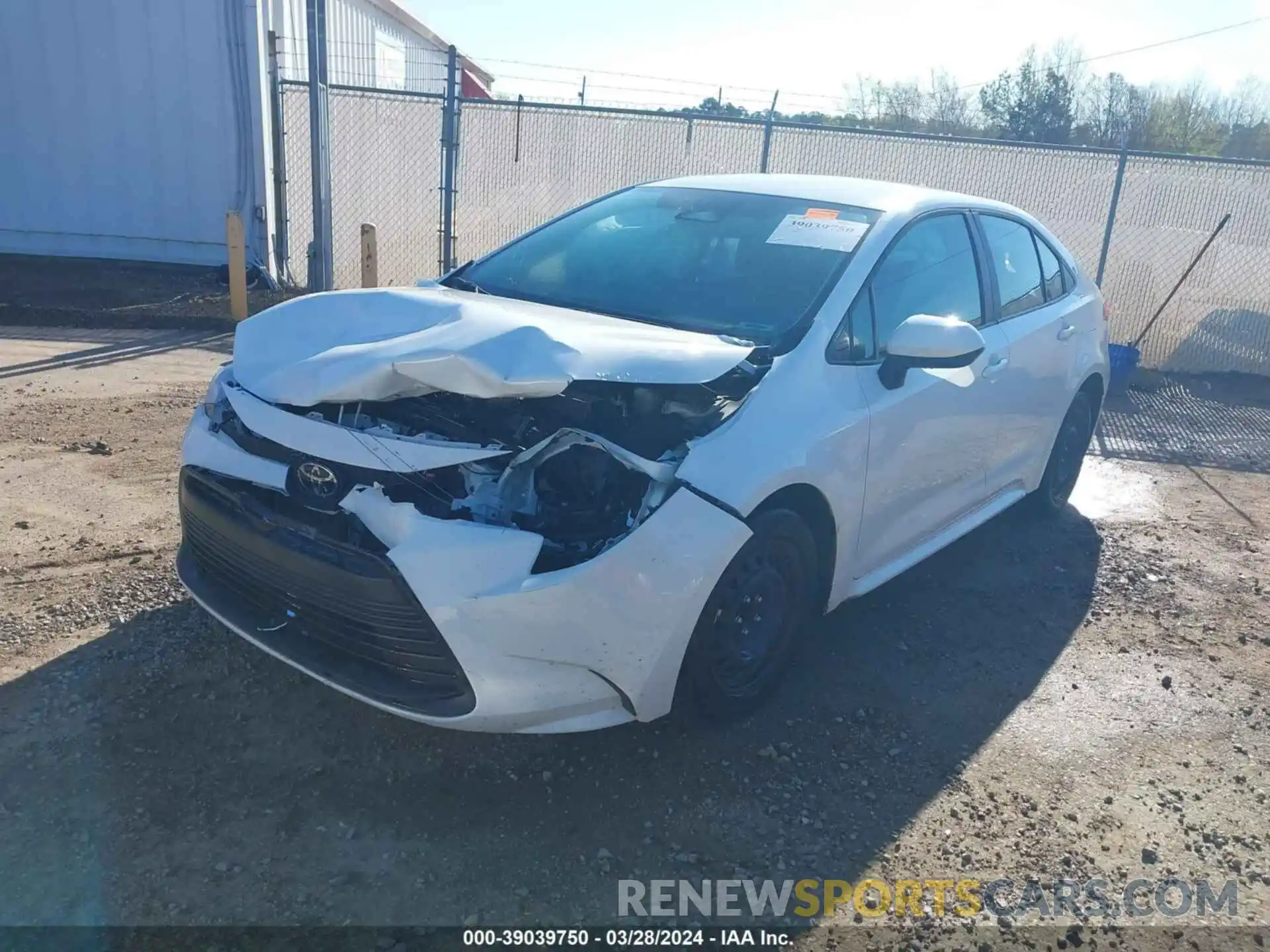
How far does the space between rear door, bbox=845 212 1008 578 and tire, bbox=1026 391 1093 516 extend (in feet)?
3.58

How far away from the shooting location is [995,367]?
441 centimetres

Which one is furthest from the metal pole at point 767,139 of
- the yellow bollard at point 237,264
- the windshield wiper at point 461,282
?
the windshield wiper at point 461,282

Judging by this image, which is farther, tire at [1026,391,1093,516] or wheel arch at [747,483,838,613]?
tire at [1026,391,1093,516]

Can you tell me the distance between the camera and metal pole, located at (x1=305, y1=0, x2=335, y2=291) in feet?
32.7

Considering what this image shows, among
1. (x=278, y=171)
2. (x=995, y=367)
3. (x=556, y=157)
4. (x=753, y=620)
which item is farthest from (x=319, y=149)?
(x=753, y=620)

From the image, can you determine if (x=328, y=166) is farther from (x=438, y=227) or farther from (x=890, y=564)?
(x=890, y=564)

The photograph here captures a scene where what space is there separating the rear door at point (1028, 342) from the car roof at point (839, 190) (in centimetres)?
32

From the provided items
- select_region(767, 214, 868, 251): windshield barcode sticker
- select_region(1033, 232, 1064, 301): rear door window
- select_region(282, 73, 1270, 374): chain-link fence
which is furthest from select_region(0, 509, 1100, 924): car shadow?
select_region(282, 73, 1270, 374): chain-link fence

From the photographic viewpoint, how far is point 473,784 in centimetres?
306

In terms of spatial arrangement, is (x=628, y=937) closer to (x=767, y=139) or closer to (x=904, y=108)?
(x=767, y=139)

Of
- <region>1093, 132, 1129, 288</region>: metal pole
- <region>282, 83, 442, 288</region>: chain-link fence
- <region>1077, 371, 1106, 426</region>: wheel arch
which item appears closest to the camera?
<region>1077, 371, 1106, 426</region>: wheel arch

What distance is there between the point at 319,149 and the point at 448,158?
4.54 ft

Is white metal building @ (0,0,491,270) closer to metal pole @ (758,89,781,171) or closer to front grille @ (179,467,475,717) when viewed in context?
metal pole @ (758,89,781,171)

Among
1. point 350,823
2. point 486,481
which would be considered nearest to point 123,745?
point 350,823
